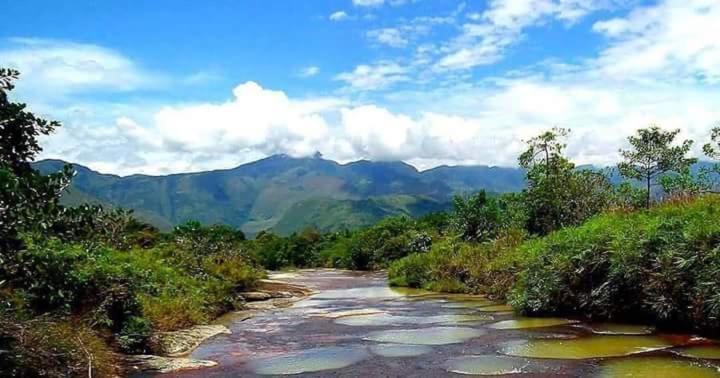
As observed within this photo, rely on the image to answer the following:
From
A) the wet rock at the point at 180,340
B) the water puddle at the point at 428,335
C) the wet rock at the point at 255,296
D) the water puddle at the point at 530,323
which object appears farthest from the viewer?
the wet rock at the point at 255,296

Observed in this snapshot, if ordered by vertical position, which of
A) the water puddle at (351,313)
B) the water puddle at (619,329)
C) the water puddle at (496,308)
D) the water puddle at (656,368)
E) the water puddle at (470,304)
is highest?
the water puddle at (656,368)

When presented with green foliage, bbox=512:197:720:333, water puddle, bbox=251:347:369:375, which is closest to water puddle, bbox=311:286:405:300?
green foliage, bbox=512:197:720:333

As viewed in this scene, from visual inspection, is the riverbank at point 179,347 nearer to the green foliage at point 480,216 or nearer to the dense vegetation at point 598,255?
the dense vegetation at point 598,255

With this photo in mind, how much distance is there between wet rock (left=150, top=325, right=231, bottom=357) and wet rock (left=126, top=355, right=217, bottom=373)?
2.71 ft

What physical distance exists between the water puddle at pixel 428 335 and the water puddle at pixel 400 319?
172cm

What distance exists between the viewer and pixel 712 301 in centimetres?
1293

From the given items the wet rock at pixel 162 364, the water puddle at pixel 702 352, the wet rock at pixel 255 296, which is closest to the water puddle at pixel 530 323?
the water puddle at pixel 702 352

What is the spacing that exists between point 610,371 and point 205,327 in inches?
470

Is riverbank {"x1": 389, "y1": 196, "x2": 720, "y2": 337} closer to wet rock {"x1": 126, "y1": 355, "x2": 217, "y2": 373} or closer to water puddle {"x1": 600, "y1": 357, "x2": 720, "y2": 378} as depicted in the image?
water puddle {"x1": 600, "y1": 357, "x2": 720, "y2": 378}

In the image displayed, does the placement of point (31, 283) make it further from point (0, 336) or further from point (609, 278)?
point (609, 278)

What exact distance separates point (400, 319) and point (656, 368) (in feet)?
33.0

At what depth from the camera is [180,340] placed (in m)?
15.6

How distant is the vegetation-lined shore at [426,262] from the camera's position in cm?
855

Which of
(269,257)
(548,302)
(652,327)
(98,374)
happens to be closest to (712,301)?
(652,327)
